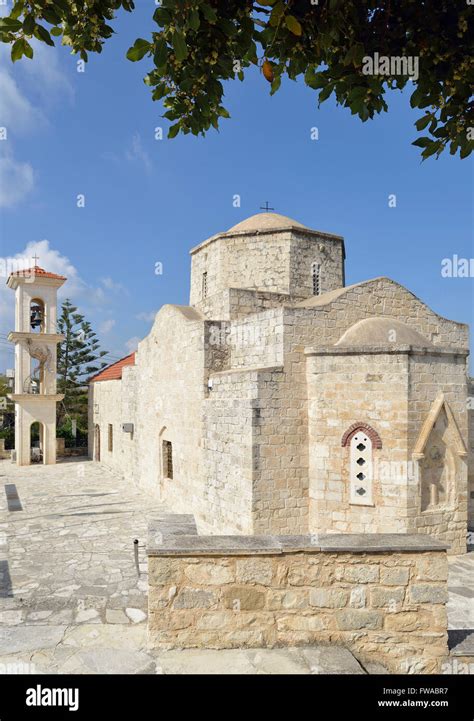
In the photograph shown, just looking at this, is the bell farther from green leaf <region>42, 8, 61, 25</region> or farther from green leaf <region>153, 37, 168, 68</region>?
green leaf <region>153, 37, 168, 68</region>

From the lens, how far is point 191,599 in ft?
10.8

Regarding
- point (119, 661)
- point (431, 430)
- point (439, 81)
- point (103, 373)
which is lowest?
point (119, 661)

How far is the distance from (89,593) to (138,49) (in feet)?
18.6

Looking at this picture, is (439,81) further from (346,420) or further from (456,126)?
(346,420)

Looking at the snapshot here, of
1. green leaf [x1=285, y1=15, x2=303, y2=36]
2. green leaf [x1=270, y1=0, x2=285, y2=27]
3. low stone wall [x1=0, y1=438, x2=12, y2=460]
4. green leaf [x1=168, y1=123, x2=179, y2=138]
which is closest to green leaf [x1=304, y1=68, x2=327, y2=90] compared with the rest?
green leaf [x1=270, y1=0, x2=285, y2=27]

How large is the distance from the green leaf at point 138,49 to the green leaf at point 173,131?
86 centimetres

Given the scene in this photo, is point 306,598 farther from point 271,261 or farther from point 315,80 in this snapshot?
point 271,261

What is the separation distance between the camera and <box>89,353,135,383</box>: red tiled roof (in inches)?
790

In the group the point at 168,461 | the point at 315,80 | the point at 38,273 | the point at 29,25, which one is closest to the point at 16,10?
the point at 29,25

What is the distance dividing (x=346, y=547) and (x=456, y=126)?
3.05m

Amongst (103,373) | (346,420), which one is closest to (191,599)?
(346,420)

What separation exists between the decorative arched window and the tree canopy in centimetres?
504

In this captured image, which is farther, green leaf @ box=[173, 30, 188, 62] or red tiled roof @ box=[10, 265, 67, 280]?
red tiled roof @ box=[10, 265, 67, 280]

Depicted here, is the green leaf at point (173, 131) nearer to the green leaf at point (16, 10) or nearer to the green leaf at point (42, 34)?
the green leaf at point (42, 34)
